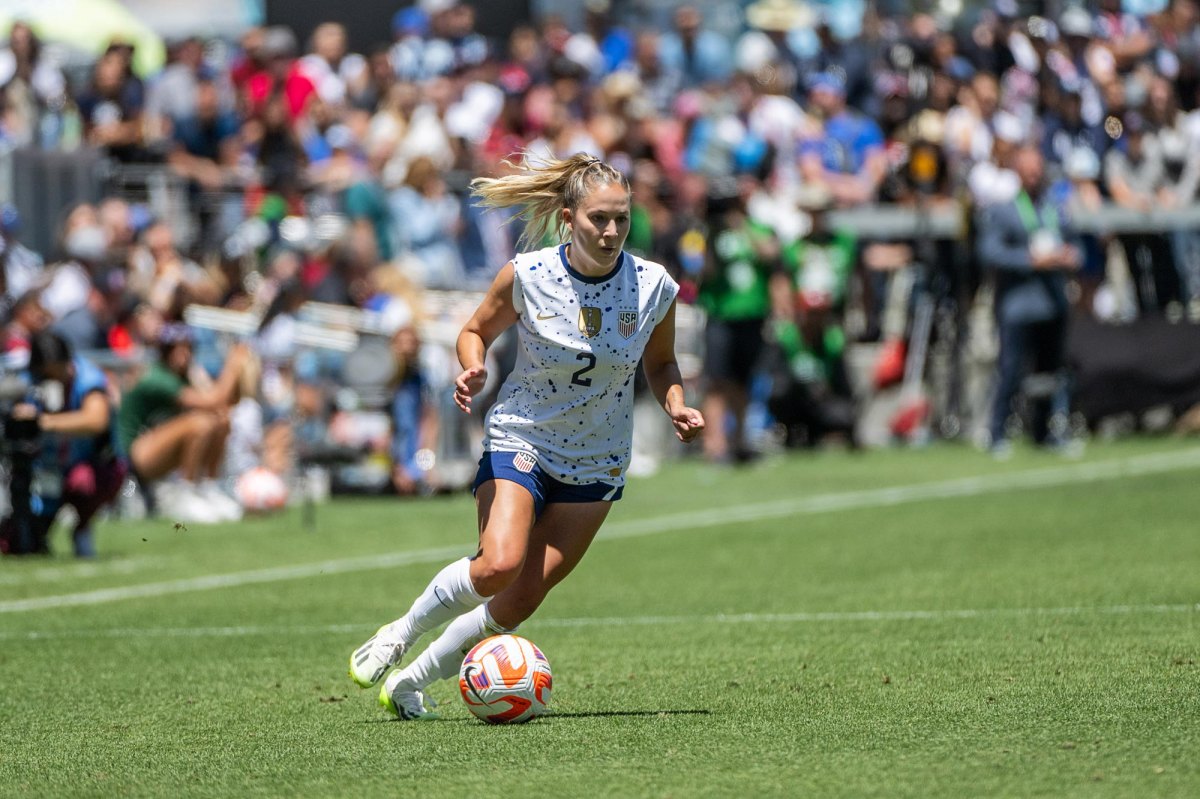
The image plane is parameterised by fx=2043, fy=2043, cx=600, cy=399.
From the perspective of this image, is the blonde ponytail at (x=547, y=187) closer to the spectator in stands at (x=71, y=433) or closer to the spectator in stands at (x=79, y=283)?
the spectator in stands at (x=71, y=433)

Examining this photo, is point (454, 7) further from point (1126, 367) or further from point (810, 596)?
point (810, 596)

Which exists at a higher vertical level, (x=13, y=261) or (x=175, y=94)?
(x=175, y=94)

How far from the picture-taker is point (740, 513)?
1514cm

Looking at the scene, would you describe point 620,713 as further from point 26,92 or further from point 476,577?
point 26,92

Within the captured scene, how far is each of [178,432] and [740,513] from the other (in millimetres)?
4427

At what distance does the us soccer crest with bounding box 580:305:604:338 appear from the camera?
7145mm

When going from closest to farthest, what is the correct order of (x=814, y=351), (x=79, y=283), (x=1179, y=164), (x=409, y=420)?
(x=79, y=283)
(x=409, y=420)
(x=814, y=351)
(x=1179, y=164)

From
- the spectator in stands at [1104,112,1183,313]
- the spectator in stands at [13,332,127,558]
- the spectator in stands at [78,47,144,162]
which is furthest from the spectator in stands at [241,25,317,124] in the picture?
the spectator in stands at [1104,112,1183,313]

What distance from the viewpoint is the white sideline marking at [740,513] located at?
11719mm

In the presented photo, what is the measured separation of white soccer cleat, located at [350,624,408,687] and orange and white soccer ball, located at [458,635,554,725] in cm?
33

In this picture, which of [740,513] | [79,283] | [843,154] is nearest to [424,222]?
[79,283]

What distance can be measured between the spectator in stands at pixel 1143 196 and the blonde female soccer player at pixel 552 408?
629 inches

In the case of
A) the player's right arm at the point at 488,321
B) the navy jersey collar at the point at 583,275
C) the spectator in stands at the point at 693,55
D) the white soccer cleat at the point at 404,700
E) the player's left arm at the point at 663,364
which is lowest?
the white soccer cleat at the point at 404,700

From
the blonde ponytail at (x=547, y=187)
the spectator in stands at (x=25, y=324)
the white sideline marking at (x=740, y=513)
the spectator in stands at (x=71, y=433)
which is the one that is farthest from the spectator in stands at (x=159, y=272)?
the blonde ponytail at (x=547, y=187)
